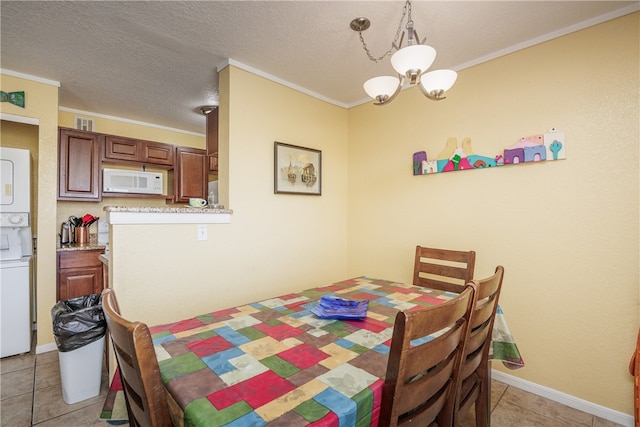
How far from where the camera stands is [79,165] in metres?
3.10

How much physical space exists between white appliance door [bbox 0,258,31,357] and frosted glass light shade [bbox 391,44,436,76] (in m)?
3.42

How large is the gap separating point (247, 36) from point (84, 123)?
8.91 ft

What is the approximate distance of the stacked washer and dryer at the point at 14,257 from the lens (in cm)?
247

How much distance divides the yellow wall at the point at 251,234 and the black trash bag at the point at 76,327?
45 cm

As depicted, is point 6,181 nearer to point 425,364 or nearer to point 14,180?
point 14,180

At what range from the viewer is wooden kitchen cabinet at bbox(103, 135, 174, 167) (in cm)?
335

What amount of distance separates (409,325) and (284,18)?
1900 mm

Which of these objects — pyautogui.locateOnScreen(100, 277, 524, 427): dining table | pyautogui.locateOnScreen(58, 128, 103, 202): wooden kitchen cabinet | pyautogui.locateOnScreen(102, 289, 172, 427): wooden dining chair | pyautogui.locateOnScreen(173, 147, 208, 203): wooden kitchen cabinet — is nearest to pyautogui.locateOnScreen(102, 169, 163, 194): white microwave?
pyautogui.locateOnScreen(58, 128, 103, 202): wooden kitchen cabinet

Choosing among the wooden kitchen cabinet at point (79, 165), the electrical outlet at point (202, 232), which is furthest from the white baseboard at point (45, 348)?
the electrical outlet at point (202, 232)

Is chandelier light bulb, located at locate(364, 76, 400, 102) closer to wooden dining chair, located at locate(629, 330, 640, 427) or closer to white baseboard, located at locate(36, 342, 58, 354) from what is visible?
wooden dining chair, located at locate(629, 330, 640, 427)

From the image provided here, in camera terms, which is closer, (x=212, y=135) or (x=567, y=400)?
(x=567, y=400)

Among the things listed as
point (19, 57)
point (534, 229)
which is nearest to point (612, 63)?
point (534, 229)

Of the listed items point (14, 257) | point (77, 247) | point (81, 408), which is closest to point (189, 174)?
point (77, 247)

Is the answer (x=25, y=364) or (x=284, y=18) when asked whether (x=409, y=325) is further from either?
(x=25, y=364)
